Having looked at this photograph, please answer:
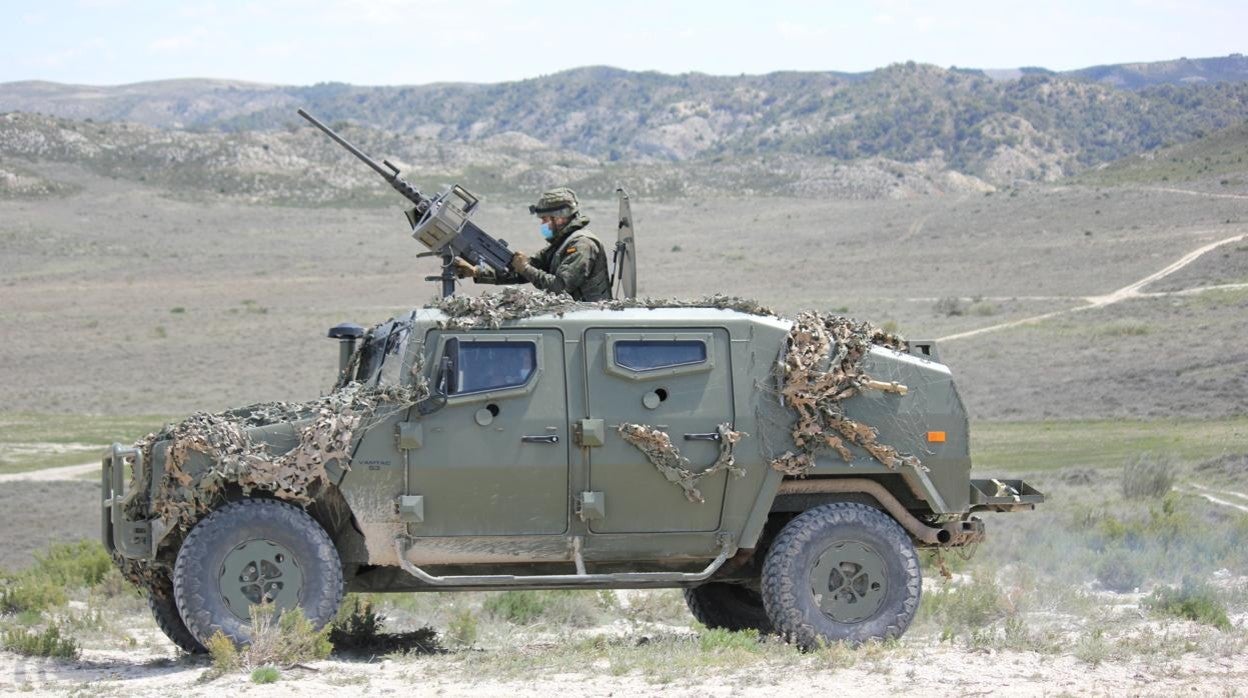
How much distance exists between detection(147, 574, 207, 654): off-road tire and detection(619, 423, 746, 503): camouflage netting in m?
2.82

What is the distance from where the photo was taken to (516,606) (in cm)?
1281

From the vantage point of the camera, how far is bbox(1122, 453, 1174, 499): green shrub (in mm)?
20234

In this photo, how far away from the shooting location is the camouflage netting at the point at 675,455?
9.66 m

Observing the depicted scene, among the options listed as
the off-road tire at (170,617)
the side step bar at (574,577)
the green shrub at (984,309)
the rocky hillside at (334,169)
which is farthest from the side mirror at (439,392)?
the rocky hillside at (334,169)

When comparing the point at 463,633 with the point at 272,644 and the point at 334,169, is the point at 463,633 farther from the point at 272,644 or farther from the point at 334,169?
the point at 334,169

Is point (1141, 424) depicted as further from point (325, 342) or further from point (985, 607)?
point (325, 342)

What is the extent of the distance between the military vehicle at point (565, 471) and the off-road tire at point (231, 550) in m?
0.01

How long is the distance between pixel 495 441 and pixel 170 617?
229 centimetres

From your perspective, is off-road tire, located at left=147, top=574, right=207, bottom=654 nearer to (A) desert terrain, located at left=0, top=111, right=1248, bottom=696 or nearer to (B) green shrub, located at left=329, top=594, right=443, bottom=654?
(A) desert terrain, located at left=0, top=111, right=1248, bottom=696

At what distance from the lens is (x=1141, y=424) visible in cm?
3045

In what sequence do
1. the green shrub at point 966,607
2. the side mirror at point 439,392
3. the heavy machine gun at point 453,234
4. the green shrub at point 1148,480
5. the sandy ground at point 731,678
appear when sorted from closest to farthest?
the sandy ground at point 731,678 → the side mirror at point 439,392 → the heavy machine gun at point 453,234 → the green shrub at point 966,607 → the green shrub at point 1148,480

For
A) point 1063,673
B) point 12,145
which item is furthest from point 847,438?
point 12,145

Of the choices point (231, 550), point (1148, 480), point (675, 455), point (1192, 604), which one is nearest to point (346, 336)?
point (231, 550)

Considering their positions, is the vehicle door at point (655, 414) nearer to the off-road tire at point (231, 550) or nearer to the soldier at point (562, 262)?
the soldier at point (562, 262)
